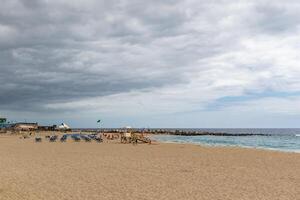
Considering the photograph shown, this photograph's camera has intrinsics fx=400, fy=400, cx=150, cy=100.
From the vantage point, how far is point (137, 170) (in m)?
19.0

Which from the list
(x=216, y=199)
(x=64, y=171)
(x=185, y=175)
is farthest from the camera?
(x=64, y=171)

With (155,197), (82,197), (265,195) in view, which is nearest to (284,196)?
(265,195)

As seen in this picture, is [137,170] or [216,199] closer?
[216,199]

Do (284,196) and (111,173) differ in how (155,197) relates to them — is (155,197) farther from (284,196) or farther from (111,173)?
(111,173)

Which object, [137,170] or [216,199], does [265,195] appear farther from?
[137,170]

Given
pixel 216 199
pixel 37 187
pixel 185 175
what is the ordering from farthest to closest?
pixel 185 175 → pixel 37 187 → pixel 216 199

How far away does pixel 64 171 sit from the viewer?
1862 cm

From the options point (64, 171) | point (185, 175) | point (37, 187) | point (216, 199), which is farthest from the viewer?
point (64, 171)

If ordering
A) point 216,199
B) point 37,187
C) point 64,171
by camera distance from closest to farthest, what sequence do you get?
1. point 216,199
2. point 37,187
3. point 64,171

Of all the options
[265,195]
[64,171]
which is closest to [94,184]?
[64,171]

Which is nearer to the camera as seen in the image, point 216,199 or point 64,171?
point 216,199

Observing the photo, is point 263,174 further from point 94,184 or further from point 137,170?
point 94,184

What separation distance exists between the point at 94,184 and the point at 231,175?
626cm

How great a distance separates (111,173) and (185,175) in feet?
10.9
